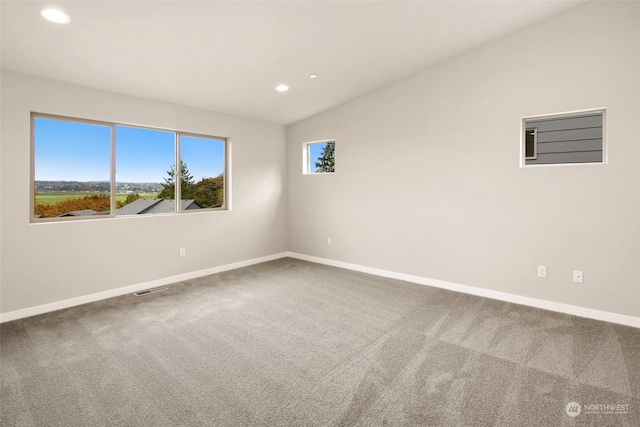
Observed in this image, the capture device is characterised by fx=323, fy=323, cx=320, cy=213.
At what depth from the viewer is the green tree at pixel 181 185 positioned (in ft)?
14.4

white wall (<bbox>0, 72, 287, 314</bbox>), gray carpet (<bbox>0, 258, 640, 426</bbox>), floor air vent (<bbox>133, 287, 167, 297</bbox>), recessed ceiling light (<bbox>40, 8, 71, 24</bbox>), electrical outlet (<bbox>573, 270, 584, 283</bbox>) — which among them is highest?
recessed ceiling light (<bbox>40, 8, 71, 24</bbox>)

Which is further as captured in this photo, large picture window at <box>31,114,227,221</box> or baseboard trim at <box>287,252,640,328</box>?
large picture window at <box>31,114,227,221</box>

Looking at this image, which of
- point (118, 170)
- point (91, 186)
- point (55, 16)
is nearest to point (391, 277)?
point (118, 170)

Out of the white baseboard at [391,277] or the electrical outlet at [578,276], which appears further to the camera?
the electrical outlet at [578,276]

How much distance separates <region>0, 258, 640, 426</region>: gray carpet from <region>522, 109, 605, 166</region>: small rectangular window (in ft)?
5.23

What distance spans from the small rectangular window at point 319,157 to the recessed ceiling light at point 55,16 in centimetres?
355

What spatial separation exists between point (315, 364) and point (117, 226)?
289 centimetres

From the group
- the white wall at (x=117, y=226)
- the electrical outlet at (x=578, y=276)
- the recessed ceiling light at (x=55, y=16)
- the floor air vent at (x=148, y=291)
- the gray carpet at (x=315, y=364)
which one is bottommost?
the gray carpet at (x=315, y=364)

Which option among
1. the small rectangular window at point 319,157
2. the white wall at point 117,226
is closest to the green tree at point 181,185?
the white wall at point 117,226

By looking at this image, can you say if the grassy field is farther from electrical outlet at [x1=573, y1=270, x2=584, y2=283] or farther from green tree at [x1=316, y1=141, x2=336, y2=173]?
electrical outlet at [x1=573, y1=270, x2=584, y2=283]

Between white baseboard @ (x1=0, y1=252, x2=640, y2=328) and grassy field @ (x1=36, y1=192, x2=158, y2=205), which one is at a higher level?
grassy field @ (x1=36, y1=192, x2=158, y2=205)

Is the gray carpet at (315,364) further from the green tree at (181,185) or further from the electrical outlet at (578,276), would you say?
the green tree at (181,185)

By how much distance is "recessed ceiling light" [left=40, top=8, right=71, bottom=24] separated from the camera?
226 centimetres

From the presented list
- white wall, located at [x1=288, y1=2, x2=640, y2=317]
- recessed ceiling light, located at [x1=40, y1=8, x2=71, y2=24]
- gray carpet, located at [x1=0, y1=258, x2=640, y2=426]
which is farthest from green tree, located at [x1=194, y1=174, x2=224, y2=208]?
recessed ceiling light, located at [x1=40, y1=8, x2=71, y2=24]
